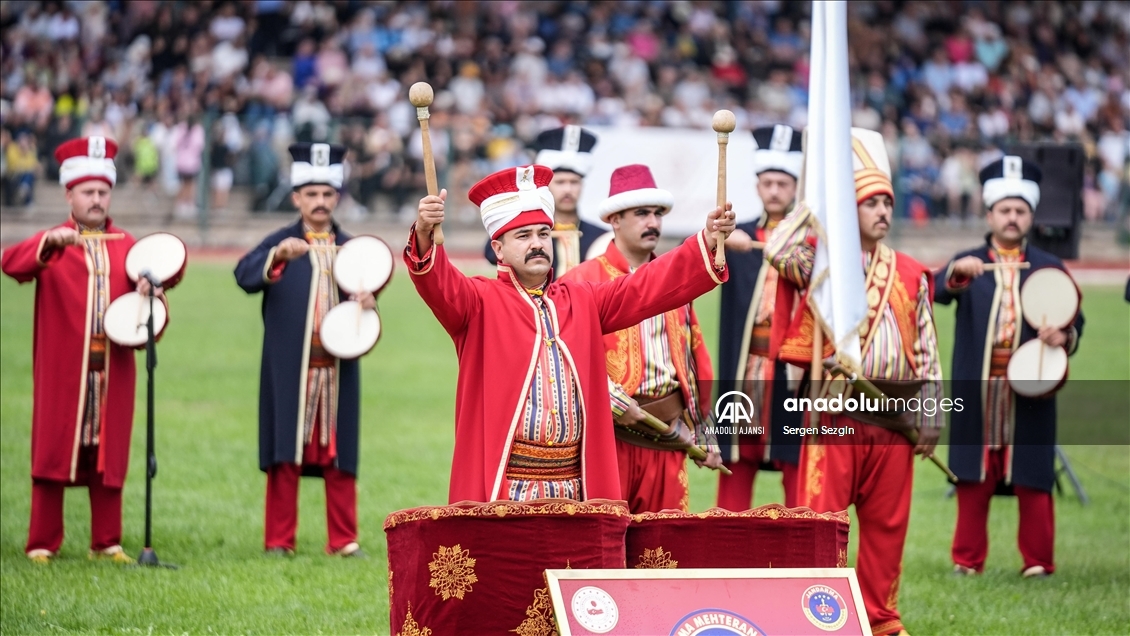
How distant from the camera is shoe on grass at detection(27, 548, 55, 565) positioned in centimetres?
832

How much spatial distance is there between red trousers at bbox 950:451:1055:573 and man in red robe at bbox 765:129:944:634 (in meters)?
1.88

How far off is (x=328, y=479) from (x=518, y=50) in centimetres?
1623

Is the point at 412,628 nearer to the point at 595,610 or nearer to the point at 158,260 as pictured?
the point at 595,610

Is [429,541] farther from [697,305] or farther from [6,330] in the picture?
[697,305]

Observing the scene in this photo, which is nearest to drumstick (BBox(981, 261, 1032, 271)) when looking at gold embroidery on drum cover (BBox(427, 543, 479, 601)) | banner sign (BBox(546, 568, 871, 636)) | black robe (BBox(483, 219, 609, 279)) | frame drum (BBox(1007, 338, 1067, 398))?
frame drum (BBox(1007, 338, 1067, 398))

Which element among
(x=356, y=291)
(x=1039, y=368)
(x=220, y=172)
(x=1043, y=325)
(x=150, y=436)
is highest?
(x=220, y=172)

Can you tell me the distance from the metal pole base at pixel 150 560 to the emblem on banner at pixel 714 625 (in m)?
4.40

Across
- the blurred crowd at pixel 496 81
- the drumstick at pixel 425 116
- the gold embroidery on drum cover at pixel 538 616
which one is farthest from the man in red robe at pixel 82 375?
the blurred crowd at pixel 496 81

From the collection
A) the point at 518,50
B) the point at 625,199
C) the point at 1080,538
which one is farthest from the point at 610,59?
the point at 625,199

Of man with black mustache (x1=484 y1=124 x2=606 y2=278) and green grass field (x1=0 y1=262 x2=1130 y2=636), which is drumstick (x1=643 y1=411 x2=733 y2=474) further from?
man with black mustache (x1=484 y1=124 x2=606 y2=278)

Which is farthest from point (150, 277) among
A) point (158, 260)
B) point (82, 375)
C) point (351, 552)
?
point (351, 552)

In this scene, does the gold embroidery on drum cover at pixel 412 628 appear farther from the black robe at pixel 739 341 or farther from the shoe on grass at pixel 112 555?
the black robe at pixel 739 341

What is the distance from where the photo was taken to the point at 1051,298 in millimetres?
8578

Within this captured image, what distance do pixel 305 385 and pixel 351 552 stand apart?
3.21 feet
